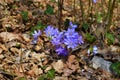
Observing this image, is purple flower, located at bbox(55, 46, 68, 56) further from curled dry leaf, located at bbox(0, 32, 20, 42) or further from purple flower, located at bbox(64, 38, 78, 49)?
curled dry leaf, located at bbox(0, 32, 20, 42)

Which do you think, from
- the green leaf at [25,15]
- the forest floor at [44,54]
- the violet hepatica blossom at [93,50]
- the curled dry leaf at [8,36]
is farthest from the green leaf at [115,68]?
the green leaf at [25,15]

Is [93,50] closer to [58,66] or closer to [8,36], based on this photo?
[58,66]

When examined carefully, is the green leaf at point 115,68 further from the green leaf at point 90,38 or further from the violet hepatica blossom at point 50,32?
the violet hepatica blossom at point 50,32

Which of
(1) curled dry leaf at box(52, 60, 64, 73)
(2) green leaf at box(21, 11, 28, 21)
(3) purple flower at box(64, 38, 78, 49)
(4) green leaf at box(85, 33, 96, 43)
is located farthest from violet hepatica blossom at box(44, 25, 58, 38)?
(2) green leaf at box(21, 11, 28, 21)

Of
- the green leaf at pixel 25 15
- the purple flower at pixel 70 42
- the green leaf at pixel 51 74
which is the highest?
the green leaf at pixel 25 15

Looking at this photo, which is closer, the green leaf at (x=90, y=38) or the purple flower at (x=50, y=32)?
the purple flower at (x=50, y=32)

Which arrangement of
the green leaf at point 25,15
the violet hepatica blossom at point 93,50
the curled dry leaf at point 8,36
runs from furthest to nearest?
the green leaf at point 25,15 < the curled dry leaf at point 8,36 < the violet hepatica blossom at point 93,50

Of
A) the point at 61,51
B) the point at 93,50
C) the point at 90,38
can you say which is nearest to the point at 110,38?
the point at 90,38

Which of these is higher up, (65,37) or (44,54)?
(65,37)
